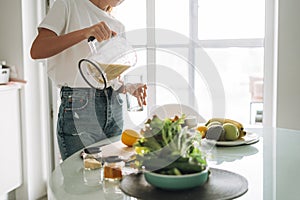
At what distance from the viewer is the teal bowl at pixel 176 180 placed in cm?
91

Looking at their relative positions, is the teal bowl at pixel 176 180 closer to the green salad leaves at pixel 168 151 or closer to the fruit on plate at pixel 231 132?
the green salad leaves at pixel 168 151

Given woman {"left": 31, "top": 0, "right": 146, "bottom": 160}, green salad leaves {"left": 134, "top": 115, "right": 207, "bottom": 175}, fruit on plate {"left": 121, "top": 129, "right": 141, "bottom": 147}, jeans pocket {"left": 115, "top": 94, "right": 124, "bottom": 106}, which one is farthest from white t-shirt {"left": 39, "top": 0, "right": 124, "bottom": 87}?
green salad leaves {"left": 134, "top": 115, "right": 207, "bottom": 175}

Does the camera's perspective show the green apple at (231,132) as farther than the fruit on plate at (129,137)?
Yes

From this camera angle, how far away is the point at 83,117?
1.66 m

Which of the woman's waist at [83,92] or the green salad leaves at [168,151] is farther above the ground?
the woman's waist at [83,92]

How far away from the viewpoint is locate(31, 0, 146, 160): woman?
5.15 feet

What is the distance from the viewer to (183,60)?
2.76 m

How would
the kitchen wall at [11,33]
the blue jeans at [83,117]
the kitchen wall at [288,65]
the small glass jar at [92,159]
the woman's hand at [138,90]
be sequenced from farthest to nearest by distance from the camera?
1. the kitchen wall at [11,33]
2. the kitchen wall at [288,65]
3. the blue jeans at [83,117]
4. the woman's hand at [138,90]
5. the small glass jar at [92,159]

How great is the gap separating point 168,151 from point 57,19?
86cm

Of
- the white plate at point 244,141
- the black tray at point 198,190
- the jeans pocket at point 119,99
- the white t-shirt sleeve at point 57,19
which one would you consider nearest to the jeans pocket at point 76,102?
the jeans pocket at point 119,99

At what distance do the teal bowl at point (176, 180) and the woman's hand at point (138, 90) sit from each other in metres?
0.63

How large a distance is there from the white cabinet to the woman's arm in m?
1.20

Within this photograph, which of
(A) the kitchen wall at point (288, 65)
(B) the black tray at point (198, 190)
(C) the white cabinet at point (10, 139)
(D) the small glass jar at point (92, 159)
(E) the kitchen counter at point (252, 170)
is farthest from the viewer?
(C) the white cabinet at point (10, 139)

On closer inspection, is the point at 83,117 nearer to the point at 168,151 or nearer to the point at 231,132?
the point at 231,132
